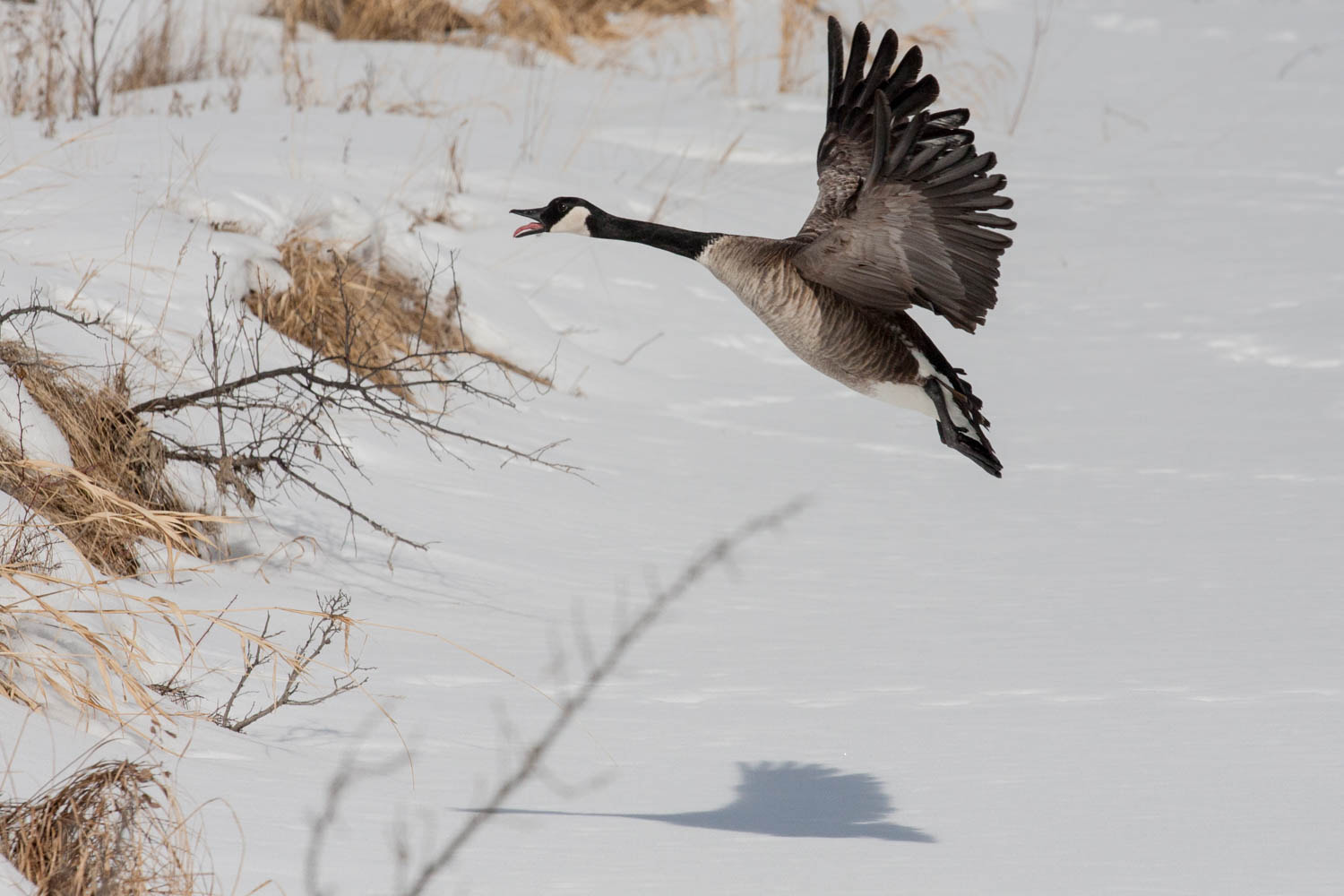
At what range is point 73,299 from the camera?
436 cm

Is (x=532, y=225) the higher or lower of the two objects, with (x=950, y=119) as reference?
lower

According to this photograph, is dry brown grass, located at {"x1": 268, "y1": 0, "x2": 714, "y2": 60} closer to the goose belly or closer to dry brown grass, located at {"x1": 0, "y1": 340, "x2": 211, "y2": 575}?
dry brown grass, located at {"x1": 0, "y1": 340, "x2": 211, "y2": 575}

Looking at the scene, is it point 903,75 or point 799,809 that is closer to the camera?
point 799,809

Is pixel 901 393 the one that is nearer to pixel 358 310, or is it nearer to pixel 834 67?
pixel 834 67

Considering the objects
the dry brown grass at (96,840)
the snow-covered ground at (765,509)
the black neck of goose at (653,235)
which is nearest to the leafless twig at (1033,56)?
the snow-covered ground at (765,509)

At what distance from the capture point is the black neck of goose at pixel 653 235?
326cm

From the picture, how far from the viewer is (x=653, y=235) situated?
3469 mm

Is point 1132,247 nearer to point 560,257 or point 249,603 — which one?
point 560,257

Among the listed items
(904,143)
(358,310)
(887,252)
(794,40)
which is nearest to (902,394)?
(887,252)

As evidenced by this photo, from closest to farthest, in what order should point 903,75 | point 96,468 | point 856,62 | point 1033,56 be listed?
point 903,75 < point 856,62 < point 96,468 < point 1033,56

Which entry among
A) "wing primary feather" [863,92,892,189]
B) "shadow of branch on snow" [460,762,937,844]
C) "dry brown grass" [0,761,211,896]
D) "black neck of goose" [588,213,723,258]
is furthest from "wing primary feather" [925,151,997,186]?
"dry brown grass" [0,761,211,896]

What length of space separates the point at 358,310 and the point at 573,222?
2.23 meters

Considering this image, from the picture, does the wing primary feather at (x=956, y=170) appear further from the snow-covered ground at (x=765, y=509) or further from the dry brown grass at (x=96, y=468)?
the dry brown grass at (x=96, y=468)

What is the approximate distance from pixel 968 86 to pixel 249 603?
8.63 m
